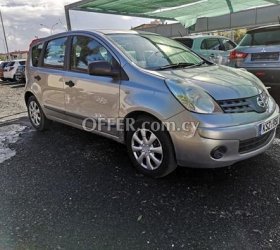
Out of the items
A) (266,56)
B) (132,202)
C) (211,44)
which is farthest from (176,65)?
(211,44)

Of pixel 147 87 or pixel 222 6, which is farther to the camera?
pixel 222 6

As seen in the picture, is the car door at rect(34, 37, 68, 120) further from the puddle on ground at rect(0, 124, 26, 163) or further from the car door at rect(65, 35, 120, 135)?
the puddle on ground at rect(0, 124, 26, 163)

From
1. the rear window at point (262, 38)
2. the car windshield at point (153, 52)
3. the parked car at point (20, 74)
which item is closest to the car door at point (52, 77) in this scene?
the car windshield at point (153, 52)

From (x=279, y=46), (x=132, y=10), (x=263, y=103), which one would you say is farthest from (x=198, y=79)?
(x=132, y=10)

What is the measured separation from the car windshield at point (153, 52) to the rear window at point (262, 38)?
8.82ft

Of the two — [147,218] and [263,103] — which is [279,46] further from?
[147,218]

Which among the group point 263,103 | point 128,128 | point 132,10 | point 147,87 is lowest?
point 128,128

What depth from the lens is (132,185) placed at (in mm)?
3570

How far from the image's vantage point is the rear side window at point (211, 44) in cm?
1105

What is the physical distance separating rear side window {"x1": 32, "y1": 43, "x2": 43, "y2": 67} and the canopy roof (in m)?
6.86

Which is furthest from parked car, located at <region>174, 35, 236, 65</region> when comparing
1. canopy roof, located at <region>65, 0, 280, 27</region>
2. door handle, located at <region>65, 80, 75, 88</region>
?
door handle, located at <region>65, 80, 75, 88</region>

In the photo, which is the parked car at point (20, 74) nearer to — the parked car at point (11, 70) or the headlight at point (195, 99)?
the parked car at point (11, 70)

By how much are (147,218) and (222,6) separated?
1542cm

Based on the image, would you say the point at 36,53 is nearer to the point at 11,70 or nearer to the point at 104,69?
the point at 104,69
